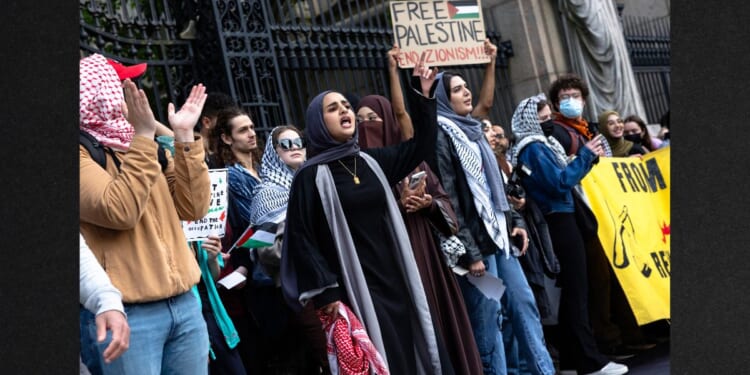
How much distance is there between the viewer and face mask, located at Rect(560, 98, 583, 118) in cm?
872

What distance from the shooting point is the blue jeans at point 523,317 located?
6848mm

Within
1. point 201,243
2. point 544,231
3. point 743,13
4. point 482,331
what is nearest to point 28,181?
point 743,13

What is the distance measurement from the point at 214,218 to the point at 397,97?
1.66 m

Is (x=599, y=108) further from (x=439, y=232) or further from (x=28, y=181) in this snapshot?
(x=28, y=181)

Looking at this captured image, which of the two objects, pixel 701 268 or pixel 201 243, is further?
pixel 201 243

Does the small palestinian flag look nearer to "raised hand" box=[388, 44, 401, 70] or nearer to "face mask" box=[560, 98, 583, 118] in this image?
"face mask" box=[560, 98, 583, 118]

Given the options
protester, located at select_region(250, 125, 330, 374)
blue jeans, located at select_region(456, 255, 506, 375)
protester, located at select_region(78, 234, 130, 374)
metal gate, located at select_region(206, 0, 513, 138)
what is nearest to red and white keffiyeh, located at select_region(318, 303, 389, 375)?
protester, located at select_region(250, 125, 330, 374)

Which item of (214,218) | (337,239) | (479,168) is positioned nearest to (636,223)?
(479,168)

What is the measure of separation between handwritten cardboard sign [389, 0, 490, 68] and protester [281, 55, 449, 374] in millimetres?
1943

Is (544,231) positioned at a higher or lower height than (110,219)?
lower

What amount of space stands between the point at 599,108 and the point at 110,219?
405 inches

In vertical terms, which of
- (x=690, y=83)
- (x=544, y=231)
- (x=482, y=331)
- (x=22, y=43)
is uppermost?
(x=22, y=43)

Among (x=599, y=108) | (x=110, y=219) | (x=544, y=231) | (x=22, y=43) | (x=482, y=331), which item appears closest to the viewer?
(x=22, y=43)

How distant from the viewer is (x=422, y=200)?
20.3ft
